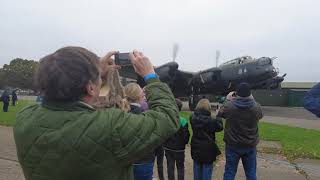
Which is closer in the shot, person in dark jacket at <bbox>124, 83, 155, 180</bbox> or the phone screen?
the phone screen

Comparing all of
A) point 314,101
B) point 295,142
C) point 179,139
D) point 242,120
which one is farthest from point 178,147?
point 295,142

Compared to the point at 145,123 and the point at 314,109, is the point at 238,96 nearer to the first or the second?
the point at 314,109

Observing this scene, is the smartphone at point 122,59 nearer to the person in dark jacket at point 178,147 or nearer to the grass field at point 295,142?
→ the person in dark jacket at point 178,147

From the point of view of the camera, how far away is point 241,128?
691 centimetres

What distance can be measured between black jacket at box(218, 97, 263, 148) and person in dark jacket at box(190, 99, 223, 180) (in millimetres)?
307

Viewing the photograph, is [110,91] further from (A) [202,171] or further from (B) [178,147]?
(B) [178,147]

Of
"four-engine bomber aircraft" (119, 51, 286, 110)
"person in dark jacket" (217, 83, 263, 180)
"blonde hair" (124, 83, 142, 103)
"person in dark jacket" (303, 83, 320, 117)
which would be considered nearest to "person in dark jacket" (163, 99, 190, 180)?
"person in dark jacket" (217, 83, 263, 180)

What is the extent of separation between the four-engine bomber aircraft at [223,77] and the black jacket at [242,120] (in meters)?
21.4

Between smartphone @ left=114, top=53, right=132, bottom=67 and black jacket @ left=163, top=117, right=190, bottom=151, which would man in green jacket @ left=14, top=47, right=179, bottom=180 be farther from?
black jacket @ left=163, top=117, right=190, bottom=151

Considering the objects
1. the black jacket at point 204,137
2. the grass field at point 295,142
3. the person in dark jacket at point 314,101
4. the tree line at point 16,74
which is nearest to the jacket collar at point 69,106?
the person in dark jacket at point 314,101

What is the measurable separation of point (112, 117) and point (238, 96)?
5.17m

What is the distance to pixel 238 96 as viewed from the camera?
22.9 ft

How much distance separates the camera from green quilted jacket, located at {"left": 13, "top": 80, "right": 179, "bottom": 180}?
196 cm

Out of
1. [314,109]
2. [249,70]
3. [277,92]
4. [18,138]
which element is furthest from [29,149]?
[277,92]
